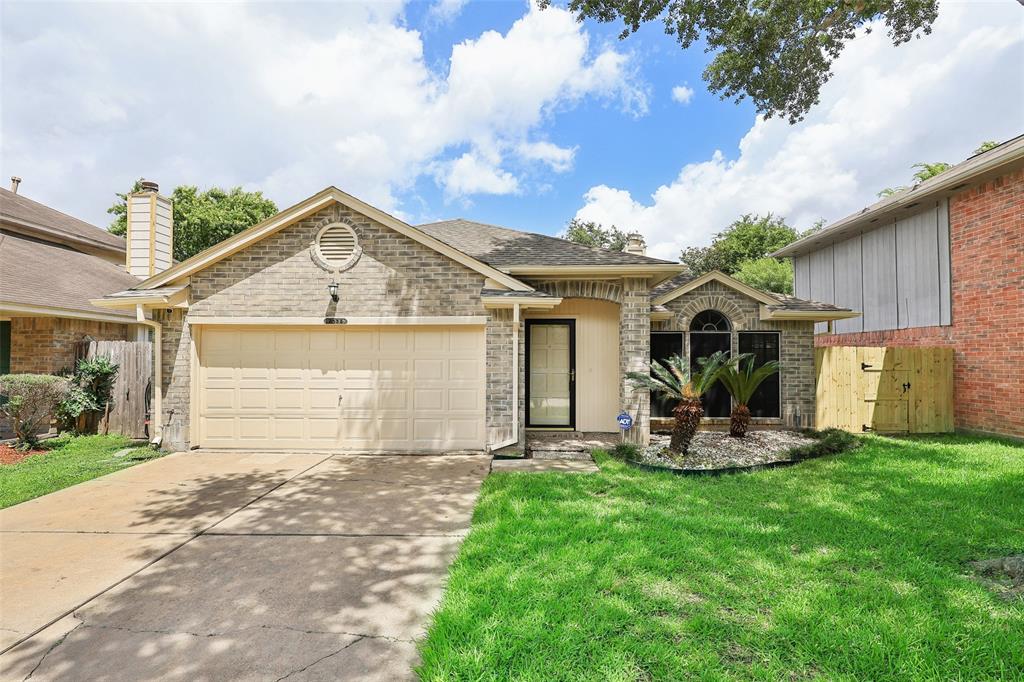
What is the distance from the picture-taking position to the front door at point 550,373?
29.9 feet

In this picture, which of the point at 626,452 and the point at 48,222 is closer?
the point at 626,452

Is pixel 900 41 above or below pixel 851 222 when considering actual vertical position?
above

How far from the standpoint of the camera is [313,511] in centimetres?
496

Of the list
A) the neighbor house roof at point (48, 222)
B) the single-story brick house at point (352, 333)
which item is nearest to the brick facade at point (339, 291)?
the single-story brick house at point (352, 333)

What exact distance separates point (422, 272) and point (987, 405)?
1169 cm

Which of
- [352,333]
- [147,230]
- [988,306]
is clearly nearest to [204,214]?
[147,230]

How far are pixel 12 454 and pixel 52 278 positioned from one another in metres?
4.58

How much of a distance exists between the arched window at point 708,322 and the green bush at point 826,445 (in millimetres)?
2861

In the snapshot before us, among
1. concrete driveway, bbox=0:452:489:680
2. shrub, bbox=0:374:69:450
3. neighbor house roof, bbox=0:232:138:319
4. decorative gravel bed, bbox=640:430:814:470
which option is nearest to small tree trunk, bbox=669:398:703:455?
decorative gravel bed, bbox=640:430:814:470

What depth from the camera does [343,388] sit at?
A: 777cm

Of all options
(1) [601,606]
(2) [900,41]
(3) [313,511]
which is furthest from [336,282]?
(2) [900,41]

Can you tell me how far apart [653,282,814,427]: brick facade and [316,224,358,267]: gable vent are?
22.0ft

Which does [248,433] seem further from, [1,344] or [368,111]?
[368,111]

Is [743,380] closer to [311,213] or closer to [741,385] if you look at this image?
[741,385]
